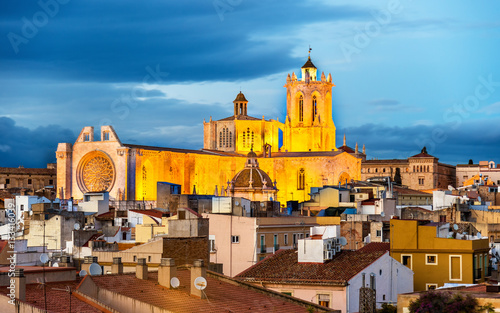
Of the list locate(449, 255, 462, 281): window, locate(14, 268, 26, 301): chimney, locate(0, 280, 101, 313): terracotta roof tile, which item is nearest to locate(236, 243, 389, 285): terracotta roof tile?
locate(449, 255, 462, 281): window

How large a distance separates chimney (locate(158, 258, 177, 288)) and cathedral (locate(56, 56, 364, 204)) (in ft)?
189

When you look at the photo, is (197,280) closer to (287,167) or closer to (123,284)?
(123,284)

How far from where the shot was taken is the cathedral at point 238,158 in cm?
9675

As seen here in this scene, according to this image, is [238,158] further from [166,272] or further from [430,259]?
[166,272]

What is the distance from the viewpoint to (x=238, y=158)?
107812mm

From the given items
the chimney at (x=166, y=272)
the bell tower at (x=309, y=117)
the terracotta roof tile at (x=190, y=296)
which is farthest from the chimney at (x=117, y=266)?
the bell tower at (x=309, y=117)

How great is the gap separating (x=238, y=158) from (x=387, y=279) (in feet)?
271

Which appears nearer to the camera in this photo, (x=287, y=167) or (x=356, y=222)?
(x=356, y=222)

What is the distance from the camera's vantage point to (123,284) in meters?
19.4

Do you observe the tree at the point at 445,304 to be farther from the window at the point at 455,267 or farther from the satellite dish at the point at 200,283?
the window at the point at 455,267

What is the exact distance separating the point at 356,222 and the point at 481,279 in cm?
1124

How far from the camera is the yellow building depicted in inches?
1054

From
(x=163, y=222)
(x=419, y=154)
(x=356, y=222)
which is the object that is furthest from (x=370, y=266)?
(x=419, y=154)

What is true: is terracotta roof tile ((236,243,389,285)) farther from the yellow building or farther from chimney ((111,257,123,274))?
chimney ((111,257,123,274))
